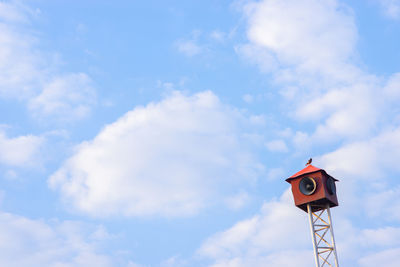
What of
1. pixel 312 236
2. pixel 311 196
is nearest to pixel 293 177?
pixel 311 196

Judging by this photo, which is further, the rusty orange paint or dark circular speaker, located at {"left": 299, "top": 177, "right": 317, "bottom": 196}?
dark circular speaker, located at {"left": 299, "top": 177, "right": 317, "bottom": 196}

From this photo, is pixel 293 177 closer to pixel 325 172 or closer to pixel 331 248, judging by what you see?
pixel 325 172

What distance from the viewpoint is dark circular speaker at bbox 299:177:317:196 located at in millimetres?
45562

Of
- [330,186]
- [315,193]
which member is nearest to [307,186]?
[315,193]

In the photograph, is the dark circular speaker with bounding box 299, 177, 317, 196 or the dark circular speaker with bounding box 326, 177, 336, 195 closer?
the dark circular speaker with bounding box 299, 177, 317, 196

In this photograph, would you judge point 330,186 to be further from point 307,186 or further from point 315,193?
point 307,186

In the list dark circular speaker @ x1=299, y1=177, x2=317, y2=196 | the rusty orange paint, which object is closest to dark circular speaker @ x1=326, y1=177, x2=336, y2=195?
the rusty orange paint

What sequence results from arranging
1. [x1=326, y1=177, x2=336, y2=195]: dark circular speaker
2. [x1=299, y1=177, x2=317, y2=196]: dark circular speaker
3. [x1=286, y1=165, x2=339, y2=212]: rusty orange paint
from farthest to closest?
[x1=326, y1=177, x2=336, y2=195]: dark circular speaker, [x1=299, y1=177, x2=317, y2=196]: dark circular speaker, [x1=286, y1=165, x2=339, y2=212]: rusty orange paint

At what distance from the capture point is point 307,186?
151 feet

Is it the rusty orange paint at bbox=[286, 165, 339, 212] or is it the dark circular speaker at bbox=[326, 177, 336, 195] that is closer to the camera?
the rusty orange paint at bbox=[286, 165, 339, 212]

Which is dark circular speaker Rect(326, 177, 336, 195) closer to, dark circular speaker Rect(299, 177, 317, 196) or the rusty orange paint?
the rusty orange paint

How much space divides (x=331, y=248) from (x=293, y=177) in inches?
268

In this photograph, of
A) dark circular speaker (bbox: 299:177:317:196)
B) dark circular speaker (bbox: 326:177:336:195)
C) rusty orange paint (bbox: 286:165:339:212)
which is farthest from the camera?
dark circular speaker (bbox: 326:177:336:195)

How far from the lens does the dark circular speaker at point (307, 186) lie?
149 ft
